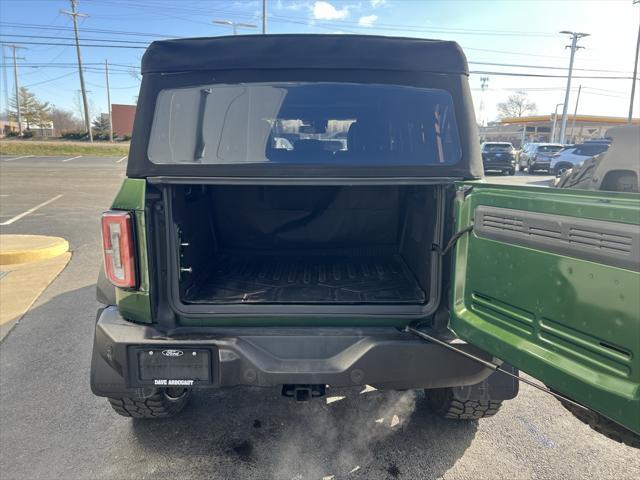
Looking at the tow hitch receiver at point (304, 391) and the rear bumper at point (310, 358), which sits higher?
the rear bumper at point (310, 358)

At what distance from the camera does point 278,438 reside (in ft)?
9.02

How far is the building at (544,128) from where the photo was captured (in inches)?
2172

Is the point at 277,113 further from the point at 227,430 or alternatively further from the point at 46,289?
the point at 46,289

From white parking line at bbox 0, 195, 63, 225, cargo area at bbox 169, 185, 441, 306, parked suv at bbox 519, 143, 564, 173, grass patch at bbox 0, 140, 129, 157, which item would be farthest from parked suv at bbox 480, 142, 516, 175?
grass patch at bbox 0, 140, 129, 157

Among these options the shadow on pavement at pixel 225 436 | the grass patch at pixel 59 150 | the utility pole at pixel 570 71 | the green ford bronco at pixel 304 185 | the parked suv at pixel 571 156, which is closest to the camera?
the green ford bronco at pixel 304 185

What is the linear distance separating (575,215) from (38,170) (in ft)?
79.1

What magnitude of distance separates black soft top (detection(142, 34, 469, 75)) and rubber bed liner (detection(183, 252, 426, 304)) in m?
1.24

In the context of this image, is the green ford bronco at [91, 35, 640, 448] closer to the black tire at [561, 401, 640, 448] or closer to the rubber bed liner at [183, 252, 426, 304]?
the rubber bed liner at [183, 252, 426, 304]

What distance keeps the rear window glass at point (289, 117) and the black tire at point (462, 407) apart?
1.47 metres

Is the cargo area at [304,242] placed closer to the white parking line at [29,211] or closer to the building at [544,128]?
the white parking line at [29,211]

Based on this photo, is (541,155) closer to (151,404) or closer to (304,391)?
(304,391)

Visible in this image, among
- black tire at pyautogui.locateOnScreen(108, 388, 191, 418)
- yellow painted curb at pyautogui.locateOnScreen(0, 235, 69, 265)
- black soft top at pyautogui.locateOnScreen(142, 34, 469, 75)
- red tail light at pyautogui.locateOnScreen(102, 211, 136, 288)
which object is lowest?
yellow painted curb at pyautogui.locateOnScreen(0, 235, 69, 265)

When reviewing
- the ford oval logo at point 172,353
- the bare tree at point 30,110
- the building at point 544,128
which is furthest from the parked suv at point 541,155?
the bare tree at point 30,110

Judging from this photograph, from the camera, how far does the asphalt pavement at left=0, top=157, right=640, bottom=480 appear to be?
2.49 m
